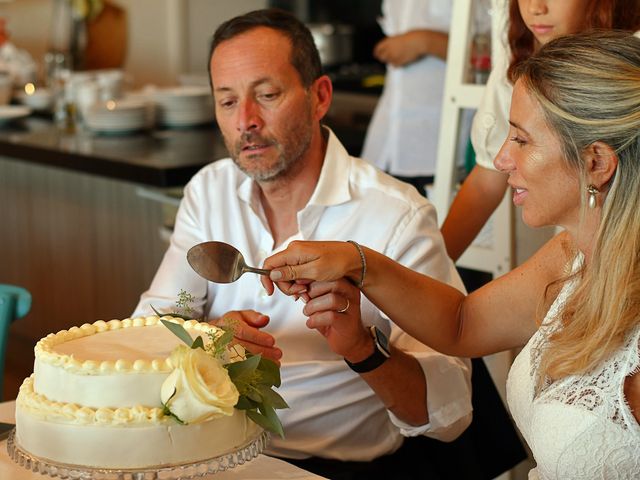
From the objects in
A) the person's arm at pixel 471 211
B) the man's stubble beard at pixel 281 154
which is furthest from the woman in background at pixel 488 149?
the man's stubble beard at pixel 281 154

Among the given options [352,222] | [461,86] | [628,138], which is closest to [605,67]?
[628,138]

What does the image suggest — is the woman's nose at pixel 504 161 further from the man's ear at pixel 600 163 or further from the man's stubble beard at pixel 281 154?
the man's stubble beard at pixel 281 154

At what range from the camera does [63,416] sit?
1299 mm

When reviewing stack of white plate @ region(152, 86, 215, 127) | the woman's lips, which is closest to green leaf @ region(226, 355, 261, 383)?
the woman's lips

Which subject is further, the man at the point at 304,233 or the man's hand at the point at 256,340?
the man at the point at 304,233

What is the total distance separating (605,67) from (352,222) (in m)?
0.67

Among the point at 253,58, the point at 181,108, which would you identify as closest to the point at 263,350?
the point at 253,58

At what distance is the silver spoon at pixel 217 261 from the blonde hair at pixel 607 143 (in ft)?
1.79

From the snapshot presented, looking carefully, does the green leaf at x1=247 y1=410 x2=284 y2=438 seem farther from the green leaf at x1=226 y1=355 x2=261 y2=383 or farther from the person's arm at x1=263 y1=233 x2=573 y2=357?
the person's arm at x1=263 y1=233 x2=573 y2=357

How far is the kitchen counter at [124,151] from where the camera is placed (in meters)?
3.23

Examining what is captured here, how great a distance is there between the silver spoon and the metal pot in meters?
3.52

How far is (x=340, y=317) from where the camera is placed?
1.77m

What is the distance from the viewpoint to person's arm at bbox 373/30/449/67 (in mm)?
3498

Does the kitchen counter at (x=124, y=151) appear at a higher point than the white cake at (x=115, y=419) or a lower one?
lower
